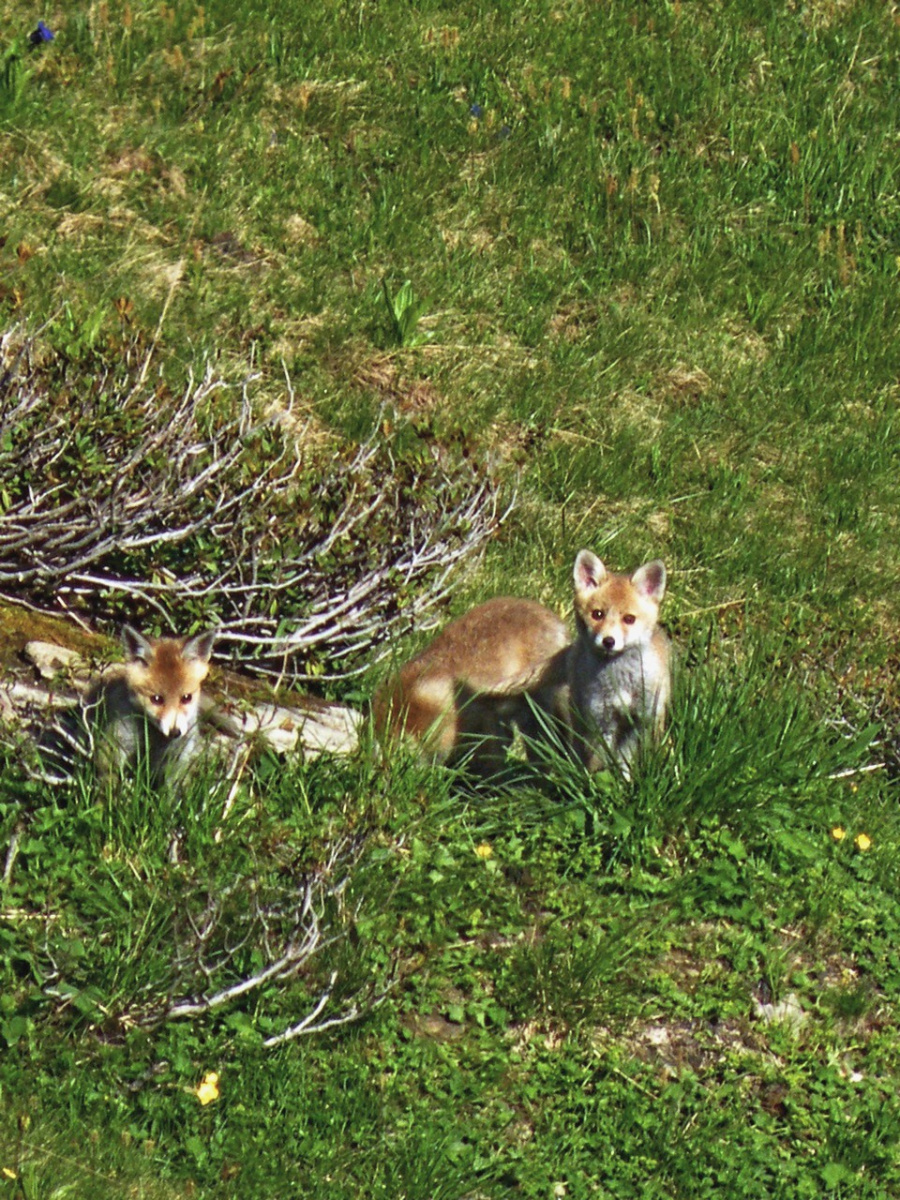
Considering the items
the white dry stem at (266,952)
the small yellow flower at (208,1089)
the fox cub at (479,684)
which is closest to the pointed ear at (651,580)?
the fox cub at (479,684)

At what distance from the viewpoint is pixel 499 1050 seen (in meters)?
6.02

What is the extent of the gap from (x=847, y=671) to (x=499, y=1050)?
3.59 metres

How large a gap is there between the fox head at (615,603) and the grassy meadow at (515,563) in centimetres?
38

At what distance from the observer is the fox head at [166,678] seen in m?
A: 6.54

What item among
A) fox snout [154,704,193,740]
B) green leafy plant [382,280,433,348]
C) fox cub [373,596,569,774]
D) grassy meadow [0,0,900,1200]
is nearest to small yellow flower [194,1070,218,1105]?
grassy meadow [0,0,900,1200]

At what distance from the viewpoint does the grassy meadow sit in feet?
18.6

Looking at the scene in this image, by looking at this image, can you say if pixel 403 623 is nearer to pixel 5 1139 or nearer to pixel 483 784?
pixel 483 784


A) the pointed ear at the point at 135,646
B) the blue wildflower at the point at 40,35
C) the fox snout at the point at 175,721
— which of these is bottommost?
the fox snout at the point at 175,721

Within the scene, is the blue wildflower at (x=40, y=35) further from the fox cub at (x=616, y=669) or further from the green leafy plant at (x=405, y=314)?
the fox cub at (x=616, y=669)

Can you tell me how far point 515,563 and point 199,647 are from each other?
313 cm

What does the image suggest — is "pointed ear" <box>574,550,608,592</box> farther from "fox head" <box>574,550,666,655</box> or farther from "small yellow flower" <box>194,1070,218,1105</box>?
"small yellow flower" <box>194,1070,218,1105</box>

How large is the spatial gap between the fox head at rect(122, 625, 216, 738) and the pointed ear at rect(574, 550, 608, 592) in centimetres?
187

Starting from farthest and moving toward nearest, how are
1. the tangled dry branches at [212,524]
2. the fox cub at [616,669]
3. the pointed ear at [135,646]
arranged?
the tangled dry branches at [212,524], the fox cub at [616,669], the pointed ear at [135,646]

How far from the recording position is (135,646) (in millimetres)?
6707
